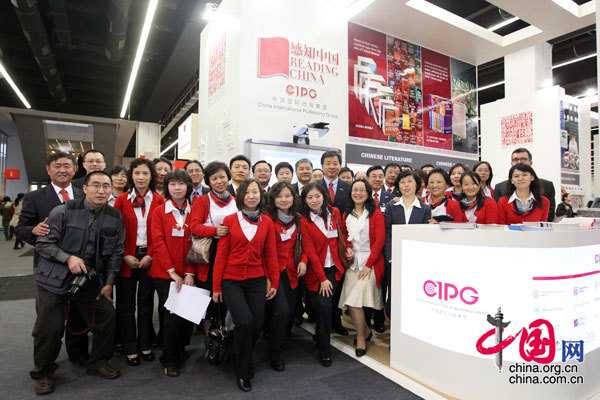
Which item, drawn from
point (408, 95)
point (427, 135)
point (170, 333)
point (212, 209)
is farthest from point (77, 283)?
point (427, 135)

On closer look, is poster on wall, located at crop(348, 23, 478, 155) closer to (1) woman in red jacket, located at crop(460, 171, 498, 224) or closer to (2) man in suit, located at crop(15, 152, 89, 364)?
(1) woman in red jacket, located at crop(460, 171, 498, 224)

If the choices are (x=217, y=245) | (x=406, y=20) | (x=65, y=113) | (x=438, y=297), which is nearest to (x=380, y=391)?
(x=438, y=297)

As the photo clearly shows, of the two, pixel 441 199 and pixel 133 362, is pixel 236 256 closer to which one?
pixel 133 362

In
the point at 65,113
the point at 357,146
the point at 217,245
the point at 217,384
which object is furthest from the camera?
the point at 65,113

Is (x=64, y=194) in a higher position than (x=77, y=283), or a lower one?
higher

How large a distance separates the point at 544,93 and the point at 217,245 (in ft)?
22.3

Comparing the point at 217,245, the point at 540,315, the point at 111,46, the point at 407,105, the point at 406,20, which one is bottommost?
Answer: the point at 540,315

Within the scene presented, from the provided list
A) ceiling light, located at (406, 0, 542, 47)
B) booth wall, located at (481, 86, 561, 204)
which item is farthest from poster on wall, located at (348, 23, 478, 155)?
ceiling light, located at (406, 0, 542, 47)

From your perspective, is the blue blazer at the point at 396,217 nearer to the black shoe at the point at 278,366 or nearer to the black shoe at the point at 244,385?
the black shoe at the point at 278,366

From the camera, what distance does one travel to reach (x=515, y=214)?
3020mm

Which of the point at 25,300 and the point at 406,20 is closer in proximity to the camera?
the point at 25,300

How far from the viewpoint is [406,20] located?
5.45 metres

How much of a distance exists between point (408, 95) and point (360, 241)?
159 inches

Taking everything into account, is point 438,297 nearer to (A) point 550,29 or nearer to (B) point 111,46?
(A) point 550,29
